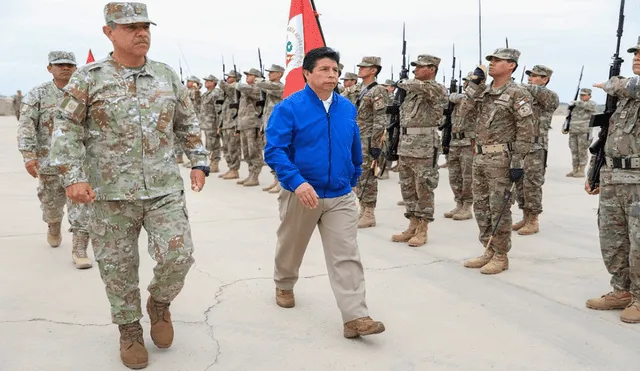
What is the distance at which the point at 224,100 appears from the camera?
40.4 ft

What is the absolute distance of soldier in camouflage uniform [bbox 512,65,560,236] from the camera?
6930 mm

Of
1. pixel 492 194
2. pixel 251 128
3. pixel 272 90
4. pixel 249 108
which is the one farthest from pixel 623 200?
pixel 249 108

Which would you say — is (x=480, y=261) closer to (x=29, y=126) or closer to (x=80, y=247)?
(x=80, y=247)

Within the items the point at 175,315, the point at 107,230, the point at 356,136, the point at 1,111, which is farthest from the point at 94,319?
the point at 1,111

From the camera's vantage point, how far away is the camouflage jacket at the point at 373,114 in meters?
6.84

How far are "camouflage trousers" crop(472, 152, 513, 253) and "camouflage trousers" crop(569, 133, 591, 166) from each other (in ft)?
24.9

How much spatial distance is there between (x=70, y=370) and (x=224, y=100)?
9537mm

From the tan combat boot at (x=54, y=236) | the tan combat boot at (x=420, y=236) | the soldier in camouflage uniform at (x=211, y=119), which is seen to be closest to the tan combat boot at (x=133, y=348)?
the tan combat boot at (x=54, y=236)

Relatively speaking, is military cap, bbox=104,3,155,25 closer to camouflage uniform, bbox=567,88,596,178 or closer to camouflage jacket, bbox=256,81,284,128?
camouflage jacket, bbox=256,81,284,128

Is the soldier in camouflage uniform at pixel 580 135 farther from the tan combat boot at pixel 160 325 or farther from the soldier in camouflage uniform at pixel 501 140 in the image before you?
the tan combat boot at pixel 160 325

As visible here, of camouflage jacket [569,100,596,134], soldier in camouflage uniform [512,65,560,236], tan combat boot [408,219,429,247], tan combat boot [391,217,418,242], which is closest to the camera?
tan combat boot [408,219,429,247]

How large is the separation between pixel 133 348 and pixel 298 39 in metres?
3.63

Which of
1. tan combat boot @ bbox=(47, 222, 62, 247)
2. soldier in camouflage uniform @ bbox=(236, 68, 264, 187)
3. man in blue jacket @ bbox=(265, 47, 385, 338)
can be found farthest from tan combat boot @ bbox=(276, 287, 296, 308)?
soldier in camouflage uniform @ bbox=(236, 68, 264, 187)

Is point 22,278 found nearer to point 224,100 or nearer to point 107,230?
point 107,230
